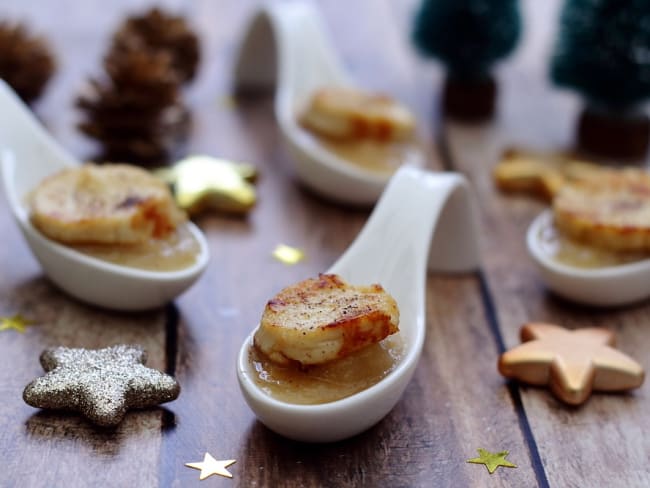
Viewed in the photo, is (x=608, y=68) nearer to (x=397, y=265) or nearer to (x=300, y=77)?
(x=300, y=77)

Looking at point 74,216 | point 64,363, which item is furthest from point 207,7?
point 64,363

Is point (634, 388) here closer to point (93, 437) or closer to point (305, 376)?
point (305, 376)

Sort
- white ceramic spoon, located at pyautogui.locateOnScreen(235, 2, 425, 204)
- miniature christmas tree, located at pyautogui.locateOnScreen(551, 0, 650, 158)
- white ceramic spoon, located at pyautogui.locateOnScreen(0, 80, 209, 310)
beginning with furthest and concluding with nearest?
miniature christmas tree, located at pyautogui.locateOnScreen(551, 0, 650, 158) < white ceramic spoon, located at pyautogui.locateOnScreen(235, 2, 425, 204) < white ceramic spoon, located at pyautogui.locateOnScreen(0, 80, 209, 310)

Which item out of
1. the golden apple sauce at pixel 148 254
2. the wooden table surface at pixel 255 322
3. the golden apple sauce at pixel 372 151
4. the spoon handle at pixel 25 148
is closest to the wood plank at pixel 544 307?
the wooden table surface at pixel 255 322

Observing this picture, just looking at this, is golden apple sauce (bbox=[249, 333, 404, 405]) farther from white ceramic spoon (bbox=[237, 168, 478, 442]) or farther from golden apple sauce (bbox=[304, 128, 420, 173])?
golden apple sauce (bbox=[304, 128, 420, 173])

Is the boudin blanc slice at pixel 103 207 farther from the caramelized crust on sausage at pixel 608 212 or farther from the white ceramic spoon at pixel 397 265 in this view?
the caramelized crust on sausage at pixel 608 212

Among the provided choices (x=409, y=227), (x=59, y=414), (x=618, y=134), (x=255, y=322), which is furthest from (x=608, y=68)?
(x=59, y=414)

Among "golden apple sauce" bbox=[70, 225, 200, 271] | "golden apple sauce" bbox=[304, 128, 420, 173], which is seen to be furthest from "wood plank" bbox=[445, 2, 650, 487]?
"golden apple sauce" bbox=[70, 225, 200, 271]
